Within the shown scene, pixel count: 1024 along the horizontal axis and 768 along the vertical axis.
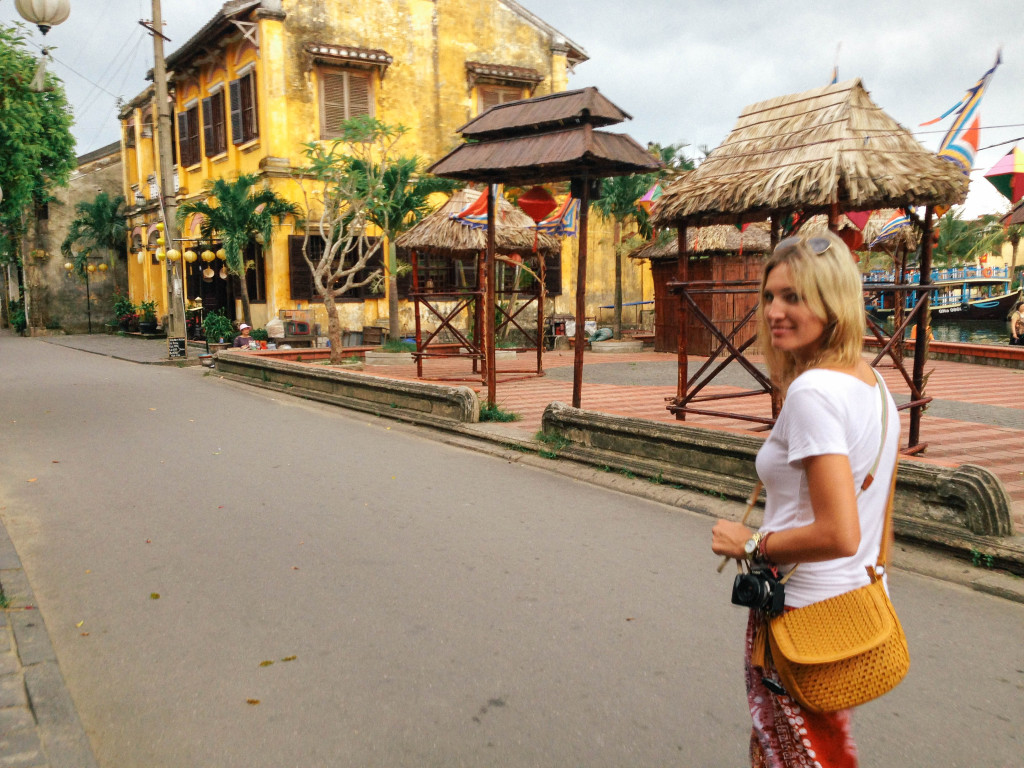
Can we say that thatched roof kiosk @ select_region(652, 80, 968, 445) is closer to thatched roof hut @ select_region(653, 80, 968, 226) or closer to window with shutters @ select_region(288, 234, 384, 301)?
thatched roof hut @ select_region(653, 80, 968, 226)

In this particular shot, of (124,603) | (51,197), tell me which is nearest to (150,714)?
(124,603)

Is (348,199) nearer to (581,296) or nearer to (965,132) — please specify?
(581,296)

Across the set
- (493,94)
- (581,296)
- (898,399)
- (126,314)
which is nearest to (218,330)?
(493,94)

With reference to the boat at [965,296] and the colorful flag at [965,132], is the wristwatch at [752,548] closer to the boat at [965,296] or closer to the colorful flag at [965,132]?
the colorful flag at [965,132]

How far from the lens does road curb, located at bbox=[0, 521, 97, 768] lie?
2771 mm

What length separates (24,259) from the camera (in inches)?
1345

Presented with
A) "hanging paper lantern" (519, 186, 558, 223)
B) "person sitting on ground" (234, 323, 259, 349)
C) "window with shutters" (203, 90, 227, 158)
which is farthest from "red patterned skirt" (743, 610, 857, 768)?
"window with shutters" (203, 90, 227, 158)

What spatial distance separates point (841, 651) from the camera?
1727 mm

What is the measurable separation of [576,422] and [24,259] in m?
33.9

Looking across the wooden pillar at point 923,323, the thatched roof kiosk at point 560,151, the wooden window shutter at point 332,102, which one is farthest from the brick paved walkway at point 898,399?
the wooden window shutter at point 332,102

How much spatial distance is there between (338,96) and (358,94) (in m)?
0.57

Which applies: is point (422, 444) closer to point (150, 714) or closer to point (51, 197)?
point (150, 714)

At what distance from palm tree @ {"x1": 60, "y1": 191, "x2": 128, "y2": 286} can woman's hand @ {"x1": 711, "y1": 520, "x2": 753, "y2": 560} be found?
3479 centimetres

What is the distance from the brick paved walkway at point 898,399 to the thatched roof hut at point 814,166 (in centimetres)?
199
